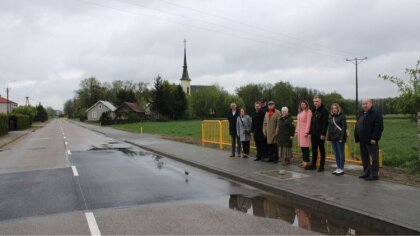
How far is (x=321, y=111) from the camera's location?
908cm

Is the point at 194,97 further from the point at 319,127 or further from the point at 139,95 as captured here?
the point at 319,127

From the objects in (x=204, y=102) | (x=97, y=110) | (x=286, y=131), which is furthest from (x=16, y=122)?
(x=97, y=110)

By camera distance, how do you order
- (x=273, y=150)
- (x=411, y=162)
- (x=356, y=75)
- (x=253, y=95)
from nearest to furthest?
(x=411, y=162) → (x=273, y=150) → (x=356, y=75) → (x=253, y=95)

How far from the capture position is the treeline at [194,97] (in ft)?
244

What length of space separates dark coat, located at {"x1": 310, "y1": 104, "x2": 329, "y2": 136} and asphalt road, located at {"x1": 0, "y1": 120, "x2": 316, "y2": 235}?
2272 millimetres

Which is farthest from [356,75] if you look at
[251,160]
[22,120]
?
[22,120]

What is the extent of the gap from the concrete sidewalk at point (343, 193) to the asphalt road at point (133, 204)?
0.40m

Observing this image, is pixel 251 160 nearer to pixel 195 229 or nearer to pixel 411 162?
pixel 411 162

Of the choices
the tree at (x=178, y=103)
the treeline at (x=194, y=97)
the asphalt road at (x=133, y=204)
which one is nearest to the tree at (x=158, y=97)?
the treeline at (x=194, y=97)

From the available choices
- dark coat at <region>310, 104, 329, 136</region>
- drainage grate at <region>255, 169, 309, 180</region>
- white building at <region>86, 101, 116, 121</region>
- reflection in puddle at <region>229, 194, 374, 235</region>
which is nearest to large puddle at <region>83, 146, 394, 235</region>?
reflection in puddle at <region>229, 194, 374, 235</region>

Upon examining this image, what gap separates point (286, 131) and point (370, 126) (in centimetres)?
268

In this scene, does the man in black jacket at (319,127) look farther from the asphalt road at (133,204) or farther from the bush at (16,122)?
the bush at (16,122)

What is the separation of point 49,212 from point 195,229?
8.87 feet

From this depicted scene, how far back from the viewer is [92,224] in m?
5.61
